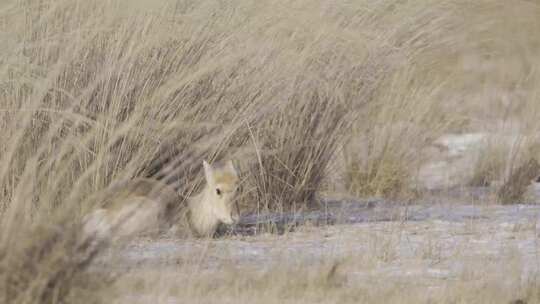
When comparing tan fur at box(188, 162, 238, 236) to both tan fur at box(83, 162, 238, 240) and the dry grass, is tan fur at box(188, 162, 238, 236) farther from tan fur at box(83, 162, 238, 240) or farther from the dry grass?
the dry grass

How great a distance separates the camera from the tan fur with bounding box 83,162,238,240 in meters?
6.91

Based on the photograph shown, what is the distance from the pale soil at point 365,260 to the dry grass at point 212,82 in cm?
52

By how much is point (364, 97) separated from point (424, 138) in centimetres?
150

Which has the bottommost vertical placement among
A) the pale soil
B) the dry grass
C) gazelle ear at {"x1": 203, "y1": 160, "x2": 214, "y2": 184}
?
the pale soil

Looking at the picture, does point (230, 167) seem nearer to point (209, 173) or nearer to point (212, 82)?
point (209, 173)

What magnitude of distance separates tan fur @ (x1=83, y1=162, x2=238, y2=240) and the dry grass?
0.19 meters

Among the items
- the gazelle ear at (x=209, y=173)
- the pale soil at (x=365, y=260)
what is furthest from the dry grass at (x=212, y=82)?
the pale soil at (x=365, y=260)

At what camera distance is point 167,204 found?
7262mm

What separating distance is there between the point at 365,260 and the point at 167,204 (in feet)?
4.84

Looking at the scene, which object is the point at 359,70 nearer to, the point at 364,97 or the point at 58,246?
the point at 364,97

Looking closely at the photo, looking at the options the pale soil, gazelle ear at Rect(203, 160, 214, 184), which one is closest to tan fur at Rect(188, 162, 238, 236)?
gazelle ear at Rect(203, 160, 214, 184)

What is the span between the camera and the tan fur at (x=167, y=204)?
22.7 ft

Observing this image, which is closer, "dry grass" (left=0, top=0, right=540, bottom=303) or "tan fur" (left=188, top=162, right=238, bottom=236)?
"dry grass" (left=0, top=0, right=540, bottom=303)

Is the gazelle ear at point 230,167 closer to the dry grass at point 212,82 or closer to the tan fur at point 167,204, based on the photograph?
the tan fur at point 167,204
